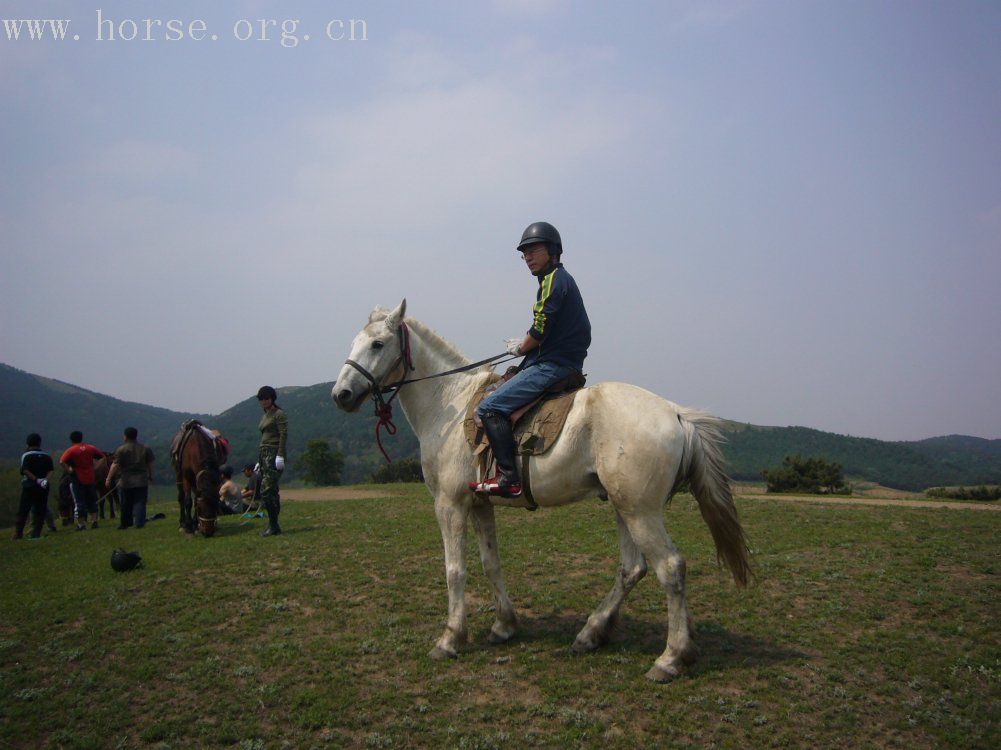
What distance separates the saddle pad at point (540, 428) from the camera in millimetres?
5836

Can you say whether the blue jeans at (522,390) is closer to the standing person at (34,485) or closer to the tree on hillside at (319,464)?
the standing person at (34,485)

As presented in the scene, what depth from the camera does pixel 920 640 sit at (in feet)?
19.8

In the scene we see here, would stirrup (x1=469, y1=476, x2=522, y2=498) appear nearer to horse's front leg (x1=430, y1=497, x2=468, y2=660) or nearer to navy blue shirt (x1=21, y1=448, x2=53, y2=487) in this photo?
horse's front leg (x1=430, y1=497, x2=468, y2=660)

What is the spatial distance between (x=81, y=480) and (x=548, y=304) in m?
15.4

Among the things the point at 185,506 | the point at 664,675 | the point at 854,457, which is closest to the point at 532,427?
the point at 664,675

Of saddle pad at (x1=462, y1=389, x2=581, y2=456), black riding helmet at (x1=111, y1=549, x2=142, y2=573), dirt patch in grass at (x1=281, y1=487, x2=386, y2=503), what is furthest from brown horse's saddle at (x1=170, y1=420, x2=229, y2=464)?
saddle pad at (x1=462, y1=389, x2=581, y2=456)

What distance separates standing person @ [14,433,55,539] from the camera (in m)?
14.5

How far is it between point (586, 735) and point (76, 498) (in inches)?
641

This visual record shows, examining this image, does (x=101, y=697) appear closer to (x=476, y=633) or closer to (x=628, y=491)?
(x=476, y=633)

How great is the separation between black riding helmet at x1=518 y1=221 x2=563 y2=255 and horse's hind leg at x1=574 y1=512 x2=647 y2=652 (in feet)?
9.16

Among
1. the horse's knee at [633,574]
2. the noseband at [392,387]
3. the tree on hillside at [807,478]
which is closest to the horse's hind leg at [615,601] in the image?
the horse's knee at [633,574]

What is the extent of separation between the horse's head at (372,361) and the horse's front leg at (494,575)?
1.67 metres

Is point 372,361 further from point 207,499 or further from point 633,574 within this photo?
point 207,499

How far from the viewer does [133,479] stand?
49.2ft
